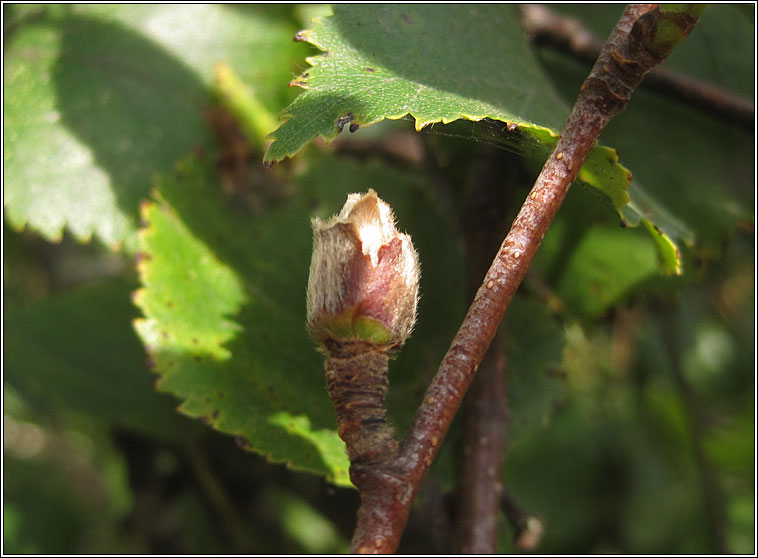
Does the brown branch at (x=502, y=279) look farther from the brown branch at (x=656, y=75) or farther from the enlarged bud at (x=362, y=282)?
the brown branch at (x=656, y=75)

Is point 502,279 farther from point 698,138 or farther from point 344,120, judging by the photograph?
point 698,138

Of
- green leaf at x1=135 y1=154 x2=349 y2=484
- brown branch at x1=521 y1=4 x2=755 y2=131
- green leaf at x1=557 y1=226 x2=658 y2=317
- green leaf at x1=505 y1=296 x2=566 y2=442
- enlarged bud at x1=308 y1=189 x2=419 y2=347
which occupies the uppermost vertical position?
enlarged bud at x1=308 y1=189 x2=419 y2=347

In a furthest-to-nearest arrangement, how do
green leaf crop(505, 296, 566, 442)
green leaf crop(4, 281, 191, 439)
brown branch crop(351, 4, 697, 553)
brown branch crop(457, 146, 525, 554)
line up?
green leaf crop(4, 281, 191, 439)
green leaf crop(505, 296, 566, 442)
brown branch crop(457, 146, 525, 554)
brown branch crop(351, 4, 697, 553)

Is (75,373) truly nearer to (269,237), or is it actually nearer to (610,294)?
(269,237)

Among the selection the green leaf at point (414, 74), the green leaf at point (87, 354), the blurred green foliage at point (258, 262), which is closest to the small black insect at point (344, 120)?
the green leaf at point (414, 74)

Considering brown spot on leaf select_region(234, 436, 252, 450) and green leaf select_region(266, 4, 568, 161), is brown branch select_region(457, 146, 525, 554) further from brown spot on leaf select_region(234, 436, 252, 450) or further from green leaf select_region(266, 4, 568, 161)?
brown spot on leaf select_region(234, 436, 252, 450)

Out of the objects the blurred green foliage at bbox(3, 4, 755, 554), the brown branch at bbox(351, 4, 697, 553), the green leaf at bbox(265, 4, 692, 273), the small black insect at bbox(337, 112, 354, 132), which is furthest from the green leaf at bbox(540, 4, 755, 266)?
the small black insect at bbox(337, 112, 354, 132)

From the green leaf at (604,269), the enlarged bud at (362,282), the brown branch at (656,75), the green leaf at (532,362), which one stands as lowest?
the green leaf at (532,362)

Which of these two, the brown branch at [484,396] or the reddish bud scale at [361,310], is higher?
the reddish bud scale at [361,310]
